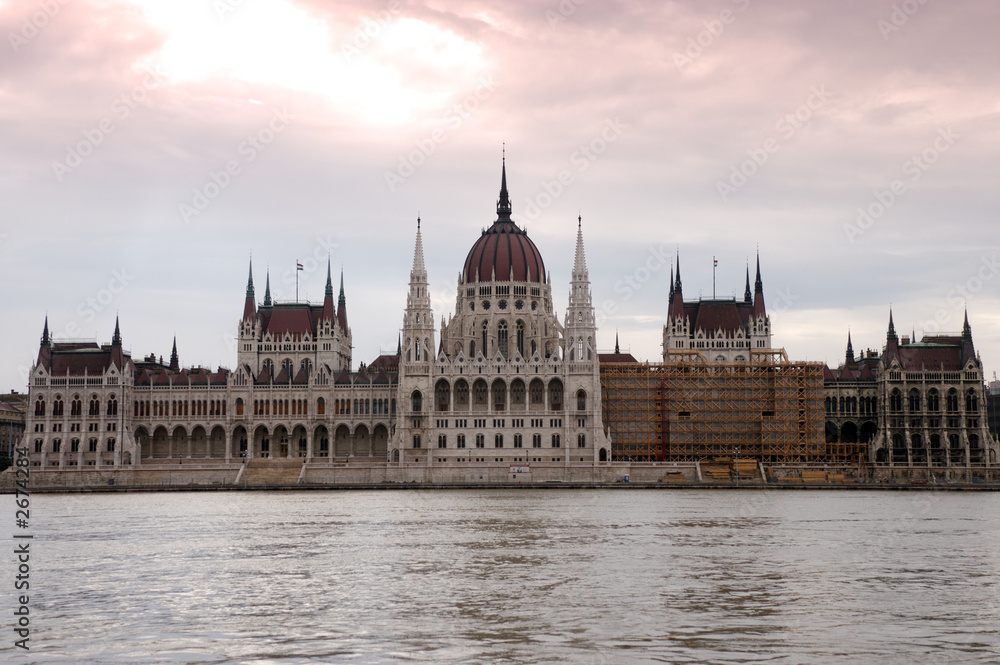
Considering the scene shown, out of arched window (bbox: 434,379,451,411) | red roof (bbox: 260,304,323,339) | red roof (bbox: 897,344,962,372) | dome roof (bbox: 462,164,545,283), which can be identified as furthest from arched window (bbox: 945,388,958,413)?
red roof (bbox: 260,304,323,339)

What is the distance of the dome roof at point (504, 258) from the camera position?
449 ft

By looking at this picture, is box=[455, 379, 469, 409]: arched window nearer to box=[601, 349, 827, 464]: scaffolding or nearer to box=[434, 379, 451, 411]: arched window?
box=[434, 379, 451, 411]: arched window

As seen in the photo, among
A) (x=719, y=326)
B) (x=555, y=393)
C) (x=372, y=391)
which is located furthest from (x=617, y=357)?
(x=372, y=391)

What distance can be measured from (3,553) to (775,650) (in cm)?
3247

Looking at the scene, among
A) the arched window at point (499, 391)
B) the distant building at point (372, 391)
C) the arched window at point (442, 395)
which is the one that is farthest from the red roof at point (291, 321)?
the arched window at point (499, 391)

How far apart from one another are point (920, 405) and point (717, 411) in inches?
830

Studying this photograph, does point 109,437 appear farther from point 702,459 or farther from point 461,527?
point 461,527

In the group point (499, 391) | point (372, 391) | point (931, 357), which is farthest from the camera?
point (372, 391)

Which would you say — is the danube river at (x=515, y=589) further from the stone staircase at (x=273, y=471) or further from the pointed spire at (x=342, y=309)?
the pointed spire at (x=342, y=309)

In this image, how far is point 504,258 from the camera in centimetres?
13725

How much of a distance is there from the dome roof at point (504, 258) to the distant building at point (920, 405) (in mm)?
34363

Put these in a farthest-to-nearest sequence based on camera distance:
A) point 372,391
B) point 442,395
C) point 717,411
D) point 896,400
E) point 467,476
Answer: point 372,391
point 896,400
point 442,395
point 717,411
point 467,476

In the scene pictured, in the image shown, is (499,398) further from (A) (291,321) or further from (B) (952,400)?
(B) (952,400)

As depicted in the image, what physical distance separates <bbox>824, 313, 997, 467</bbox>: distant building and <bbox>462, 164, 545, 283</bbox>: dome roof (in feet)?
113
